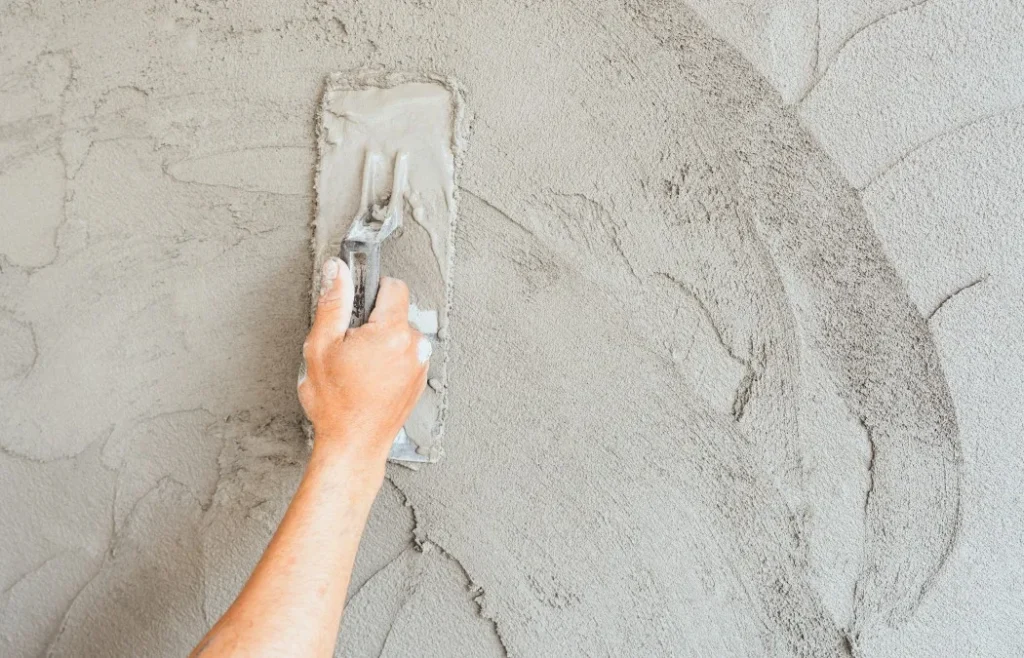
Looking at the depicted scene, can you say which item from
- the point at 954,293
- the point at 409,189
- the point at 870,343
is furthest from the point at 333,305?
the point at 954,293

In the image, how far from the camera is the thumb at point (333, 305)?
0.91 metres

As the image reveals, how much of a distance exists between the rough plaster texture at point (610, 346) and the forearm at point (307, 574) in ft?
0.52

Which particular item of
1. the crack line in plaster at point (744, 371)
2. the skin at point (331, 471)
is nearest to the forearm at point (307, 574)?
the skin at point (331, 471)

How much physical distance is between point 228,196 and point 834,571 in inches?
43.5

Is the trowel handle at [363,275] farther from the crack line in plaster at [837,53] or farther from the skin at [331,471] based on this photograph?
the crack line in plaster at [837,53]

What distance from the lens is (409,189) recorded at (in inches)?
38.9

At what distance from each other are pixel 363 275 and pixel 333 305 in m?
0.06

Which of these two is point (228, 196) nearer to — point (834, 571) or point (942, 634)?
point (834, 571)

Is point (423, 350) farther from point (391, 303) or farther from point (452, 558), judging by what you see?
point (452, 558)

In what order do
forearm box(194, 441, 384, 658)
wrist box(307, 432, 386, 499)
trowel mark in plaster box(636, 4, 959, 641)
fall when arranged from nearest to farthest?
forearm box(194, 441, 384, 658) → wrist box(307, 432, 386, 499) → trowel mark in plaster box(636, 4, 959, 641)

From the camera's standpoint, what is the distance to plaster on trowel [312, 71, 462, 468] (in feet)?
3.24

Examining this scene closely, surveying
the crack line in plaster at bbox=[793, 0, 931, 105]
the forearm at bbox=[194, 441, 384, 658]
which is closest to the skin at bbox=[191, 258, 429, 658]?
the forearm at bbox=[194, 441, 384, 658]

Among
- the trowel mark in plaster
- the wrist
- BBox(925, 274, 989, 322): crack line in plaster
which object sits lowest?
the wrist

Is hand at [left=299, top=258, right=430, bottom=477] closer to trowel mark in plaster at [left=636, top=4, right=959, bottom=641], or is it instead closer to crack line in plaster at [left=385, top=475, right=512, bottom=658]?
crack line in plaster at [left=385, top=475, right=512, bottom=658]
